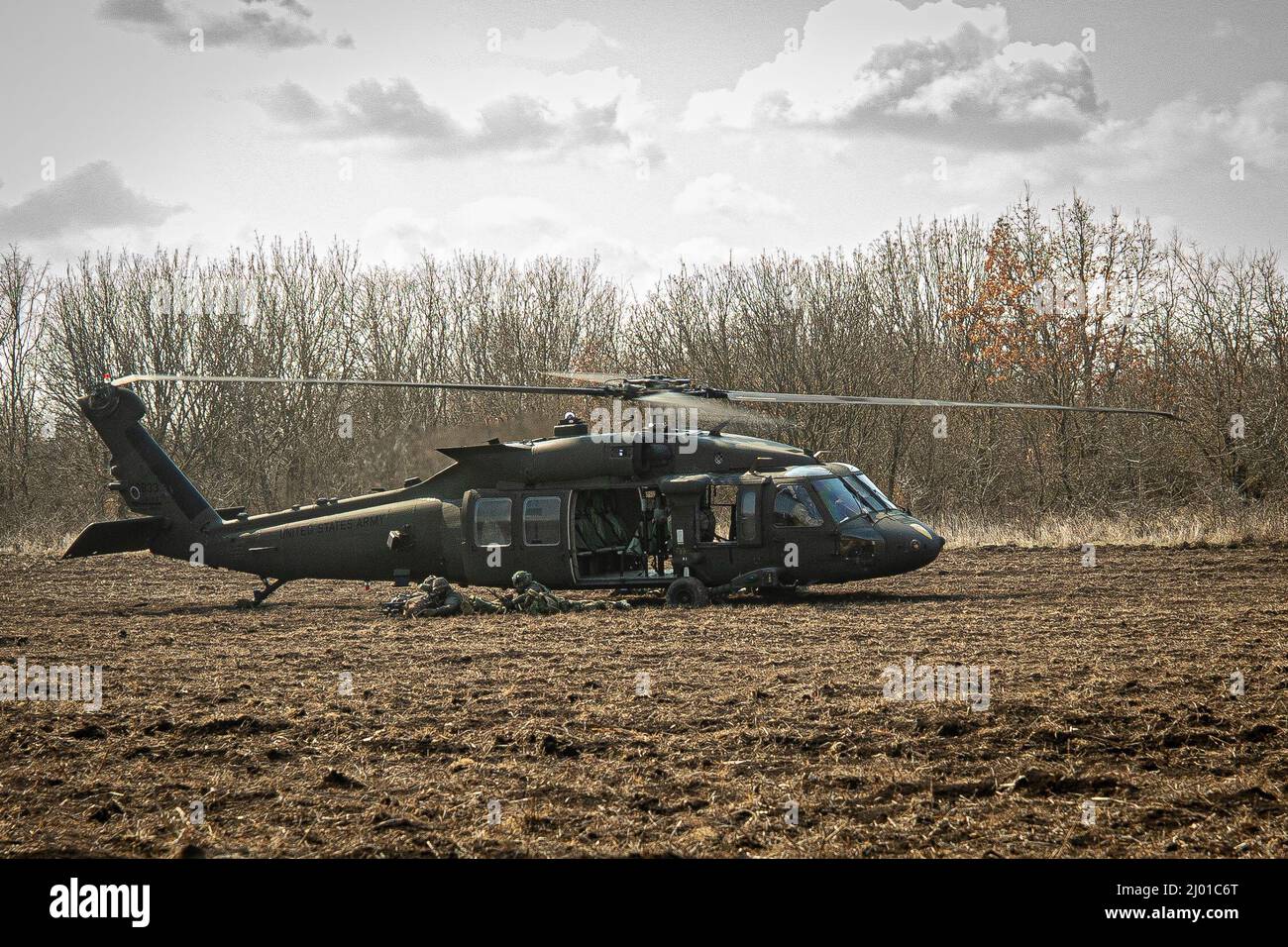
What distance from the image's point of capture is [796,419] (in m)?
29.7

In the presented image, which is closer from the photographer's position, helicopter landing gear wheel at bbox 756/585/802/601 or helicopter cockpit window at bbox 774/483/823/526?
helicopter cockpit window at bbox 774/483/823/526

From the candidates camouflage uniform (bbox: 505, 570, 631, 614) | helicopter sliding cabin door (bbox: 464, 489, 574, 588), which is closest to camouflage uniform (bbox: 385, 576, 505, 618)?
camouflage uniform (bbox: 505, 570, 631, 614)

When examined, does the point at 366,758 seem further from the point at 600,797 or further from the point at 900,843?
the point at 900,843

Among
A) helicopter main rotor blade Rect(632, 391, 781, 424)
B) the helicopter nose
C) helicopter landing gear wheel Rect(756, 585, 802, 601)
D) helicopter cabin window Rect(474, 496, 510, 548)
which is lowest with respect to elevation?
helicopter landing gear wheel Rect(756, 585, 802, 601)

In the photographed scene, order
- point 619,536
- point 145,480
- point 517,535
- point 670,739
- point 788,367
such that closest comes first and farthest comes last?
point 670,739
point 517,535
point 619,536
point 145,480
point 788,367

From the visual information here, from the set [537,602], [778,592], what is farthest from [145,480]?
[778,592]

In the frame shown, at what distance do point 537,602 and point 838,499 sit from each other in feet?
12.6

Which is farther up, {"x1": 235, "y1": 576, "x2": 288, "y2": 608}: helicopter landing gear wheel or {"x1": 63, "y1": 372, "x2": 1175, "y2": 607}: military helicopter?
{"x1": 63, "y1": 372, "x2": 1175, "y2": 607}: military helicopter

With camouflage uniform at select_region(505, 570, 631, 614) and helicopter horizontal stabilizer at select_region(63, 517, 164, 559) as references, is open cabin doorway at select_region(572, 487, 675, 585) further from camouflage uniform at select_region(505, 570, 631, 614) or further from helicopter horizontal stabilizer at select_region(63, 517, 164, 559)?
helicopter horizontal stabilizer at select_region(63, 517, 164, 559)

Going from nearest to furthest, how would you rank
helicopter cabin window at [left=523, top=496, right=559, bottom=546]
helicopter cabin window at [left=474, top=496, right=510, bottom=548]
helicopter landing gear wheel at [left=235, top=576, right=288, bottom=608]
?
helicopter cabin window at [left=523, top=496, right=559, bottom=546], helicopter cabin window at [left=474, top=496, right=510, bottom=548], helicopter landing gear wheel at [left=235, top=576, right=288, bottom=608]

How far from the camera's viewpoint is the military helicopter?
13867 millimetres

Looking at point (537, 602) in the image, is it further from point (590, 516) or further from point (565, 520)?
point (590, 516)

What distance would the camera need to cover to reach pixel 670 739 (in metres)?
7.14
